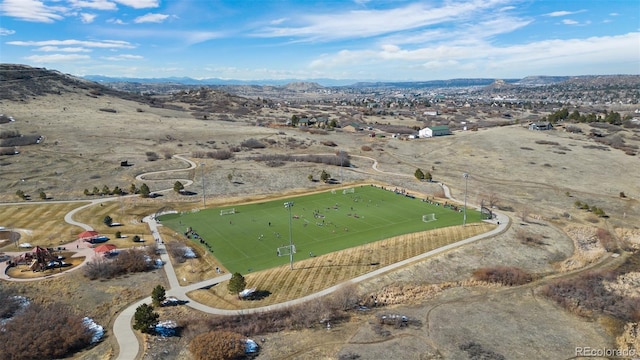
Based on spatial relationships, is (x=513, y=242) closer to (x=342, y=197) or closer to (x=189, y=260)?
(x=342, y=197)

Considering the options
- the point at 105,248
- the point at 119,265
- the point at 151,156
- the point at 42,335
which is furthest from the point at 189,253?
the point at 151,156

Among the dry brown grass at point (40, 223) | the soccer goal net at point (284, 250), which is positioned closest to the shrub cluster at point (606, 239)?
the soccer goal net at point (284, 250)

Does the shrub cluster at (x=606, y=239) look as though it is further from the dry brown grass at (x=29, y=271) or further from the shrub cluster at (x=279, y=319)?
the dry brown grass at (x=29, y=271)

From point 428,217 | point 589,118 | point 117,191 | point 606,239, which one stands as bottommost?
point 606,239

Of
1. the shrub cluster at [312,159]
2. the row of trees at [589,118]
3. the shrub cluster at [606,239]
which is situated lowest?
the shrub cluster at [606,239]

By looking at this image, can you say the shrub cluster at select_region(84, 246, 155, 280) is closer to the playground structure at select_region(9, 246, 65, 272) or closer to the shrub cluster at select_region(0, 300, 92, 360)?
the playground structure at select_region(9, 246, 65, 272)

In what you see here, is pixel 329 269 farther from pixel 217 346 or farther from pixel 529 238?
pixel 529 238

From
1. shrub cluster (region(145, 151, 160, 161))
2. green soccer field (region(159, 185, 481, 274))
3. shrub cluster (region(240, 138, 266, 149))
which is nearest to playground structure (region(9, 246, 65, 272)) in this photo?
green soccer field (region(159, 185, 481, 274))
